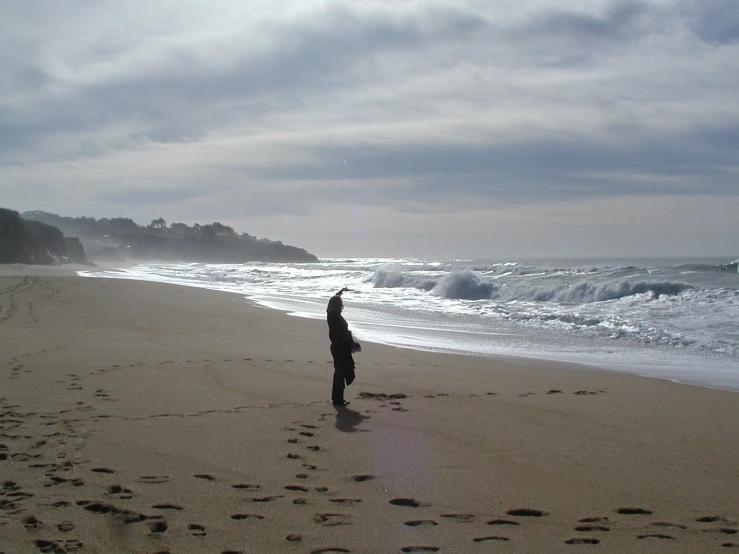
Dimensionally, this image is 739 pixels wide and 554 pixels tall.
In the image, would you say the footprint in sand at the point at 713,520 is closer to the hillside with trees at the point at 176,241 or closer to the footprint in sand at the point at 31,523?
the footprint in sand at the point at 31,523

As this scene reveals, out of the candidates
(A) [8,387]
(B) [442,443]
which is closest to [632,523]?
(B) [442,443]

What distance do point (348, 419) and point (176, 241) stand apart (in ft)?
420

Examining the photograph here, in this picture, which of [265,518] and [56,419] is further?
[56,419]

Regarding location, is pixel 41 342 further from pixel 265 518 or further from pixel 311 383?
pixel 265 518

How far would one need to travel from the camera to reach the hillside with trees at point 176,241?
11884 centimetres

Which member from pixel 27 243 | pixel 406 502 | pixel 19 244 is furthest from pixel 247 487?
pixel 27 243

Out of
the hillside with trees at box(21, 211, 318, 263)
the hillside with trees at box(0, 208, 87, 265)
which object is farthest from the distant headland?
the hillside with trees at box(0, 208, 87, 265)

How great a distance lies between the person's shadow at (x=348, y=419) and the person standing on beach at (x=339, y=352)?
193 millimetres

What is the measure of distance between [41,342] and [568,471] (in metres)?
9.10

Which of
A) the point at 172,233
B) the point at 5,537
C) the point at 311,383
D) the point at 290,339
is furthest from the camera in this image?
the point at 172,233

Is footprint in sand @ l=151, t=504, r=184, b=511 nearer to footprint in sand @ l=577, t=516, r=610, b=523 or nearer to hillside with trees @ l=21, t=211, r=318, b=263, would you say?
footprint in sand @ l=577, t=516, r=610, b=523

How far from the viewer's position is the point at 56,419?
18.5ft

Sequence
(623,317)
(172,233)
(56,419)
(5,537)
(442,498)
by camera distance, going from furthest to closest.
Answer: (172,233) → (623,317) → (56,419) → (442,498) → (5,537)

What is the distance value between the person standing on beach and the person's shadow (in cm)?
19
